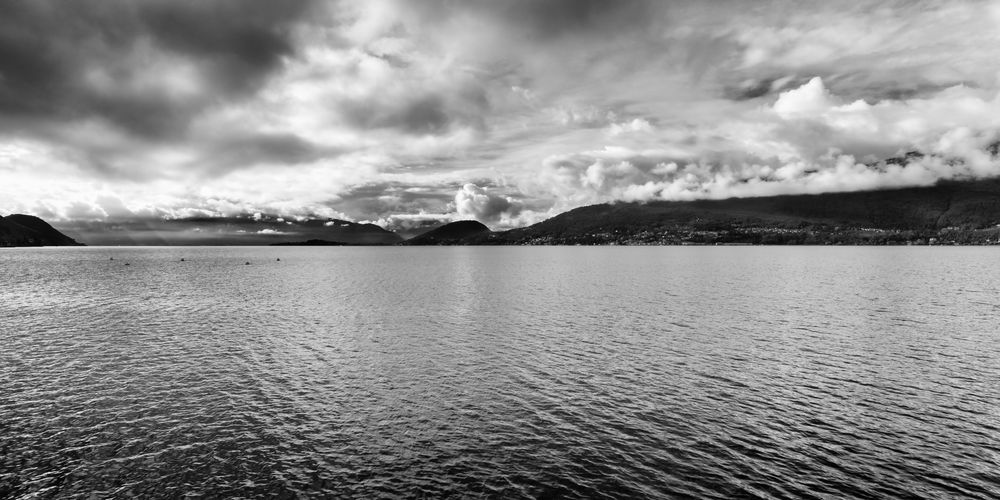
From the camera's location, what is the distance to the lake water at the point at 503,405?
28.9 metres

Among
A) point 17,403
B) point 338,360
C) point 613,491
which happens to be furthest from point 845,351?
point 17,403

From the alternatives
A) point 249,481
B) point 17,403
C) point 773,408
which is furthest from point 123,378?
point 773,408

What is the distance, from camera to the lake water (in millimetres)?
28891

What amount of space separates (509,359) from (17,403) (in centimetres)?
4325

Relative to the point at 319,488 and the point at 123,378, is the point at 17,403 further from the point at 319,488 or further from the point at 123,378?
the point at 319,488

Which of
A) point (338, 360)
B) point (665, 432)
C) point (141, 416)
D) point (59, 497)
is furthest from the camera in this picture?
point (338, 360)

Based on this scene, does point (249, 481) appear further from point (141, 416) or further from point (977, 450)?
point (977, 450)

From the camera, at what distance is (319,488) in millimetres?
28078

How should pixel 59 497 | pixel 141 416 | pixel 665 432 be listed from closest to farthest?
pixel 59 497 → pixel 665 432 → pixel 141 416

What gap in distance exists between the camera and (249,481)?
1133 inches

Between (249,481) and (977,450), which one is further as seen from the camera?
(977,450)

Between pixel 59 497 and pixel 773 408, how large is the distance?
155ft

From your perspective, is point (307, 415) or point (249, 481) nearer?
point (249, 481)

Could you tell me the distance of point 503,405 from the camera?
135 feet
